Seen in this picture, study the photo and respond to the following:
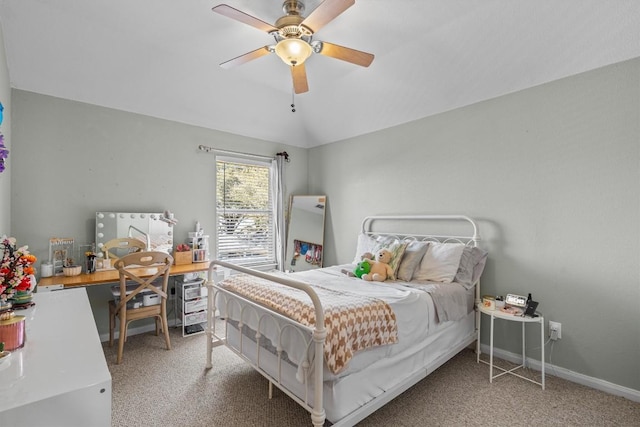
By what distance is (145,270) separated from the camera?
10.1 ft

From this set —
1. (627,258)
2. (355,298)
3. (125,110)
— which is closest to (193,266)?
(125,110)

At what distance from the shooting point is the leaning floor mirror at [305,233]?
183 inches

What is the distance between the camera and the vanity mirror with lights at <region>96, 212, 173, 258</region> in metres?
3.19

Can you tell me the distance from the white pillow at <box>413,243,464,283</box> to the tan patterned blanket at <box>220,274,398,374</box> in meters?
0.95

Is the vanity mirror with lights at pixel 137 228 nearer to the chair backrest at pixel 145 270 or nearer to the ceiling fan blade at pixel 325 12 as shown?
the chair backrest at pixel 145 270

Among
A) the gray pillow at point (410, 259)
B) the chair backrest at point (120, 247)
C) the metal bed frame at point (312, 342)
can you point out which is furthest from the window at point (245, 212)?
the gray pillow at point (410, 259)

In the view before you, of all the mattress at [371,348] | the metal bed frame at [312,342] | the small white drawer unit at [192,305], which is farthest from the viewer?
the small white drawer unit at [192,305]

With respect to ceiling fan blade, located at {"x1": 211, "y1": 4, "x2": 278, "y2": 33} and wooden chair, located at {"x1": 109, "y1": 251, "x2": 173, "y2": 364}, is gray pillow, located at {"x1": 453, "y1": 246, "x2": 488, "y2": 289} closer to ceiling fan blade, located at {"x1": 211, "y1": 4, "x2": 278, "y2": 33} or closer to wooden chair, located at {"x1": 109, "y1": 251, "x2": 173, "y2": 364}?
ceiling fan blade, located at {"x1": 211, "y1": 4, "x2": 278, "y2": 33}

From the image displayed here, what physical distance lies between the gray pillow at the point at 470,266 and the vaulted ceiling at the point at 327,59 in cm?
149

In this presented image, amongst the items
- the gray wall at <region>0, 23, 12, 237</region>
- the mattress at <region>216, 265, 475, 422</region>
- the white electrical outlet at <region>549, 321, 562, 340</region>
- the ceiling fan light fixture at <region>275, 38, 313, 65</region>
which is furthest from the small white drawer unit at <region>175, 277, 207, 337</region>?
the white electrical outlet at <region>549, 321, 562, 340</region>

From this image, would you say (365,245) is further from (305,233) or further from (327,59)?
(327,59)

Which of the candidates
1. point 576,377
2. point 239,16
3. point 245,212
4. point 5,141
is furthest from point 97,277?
point 576,377

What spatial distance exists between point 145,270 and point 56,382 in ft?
7.84

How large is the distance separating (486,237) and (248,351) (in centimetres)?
238
